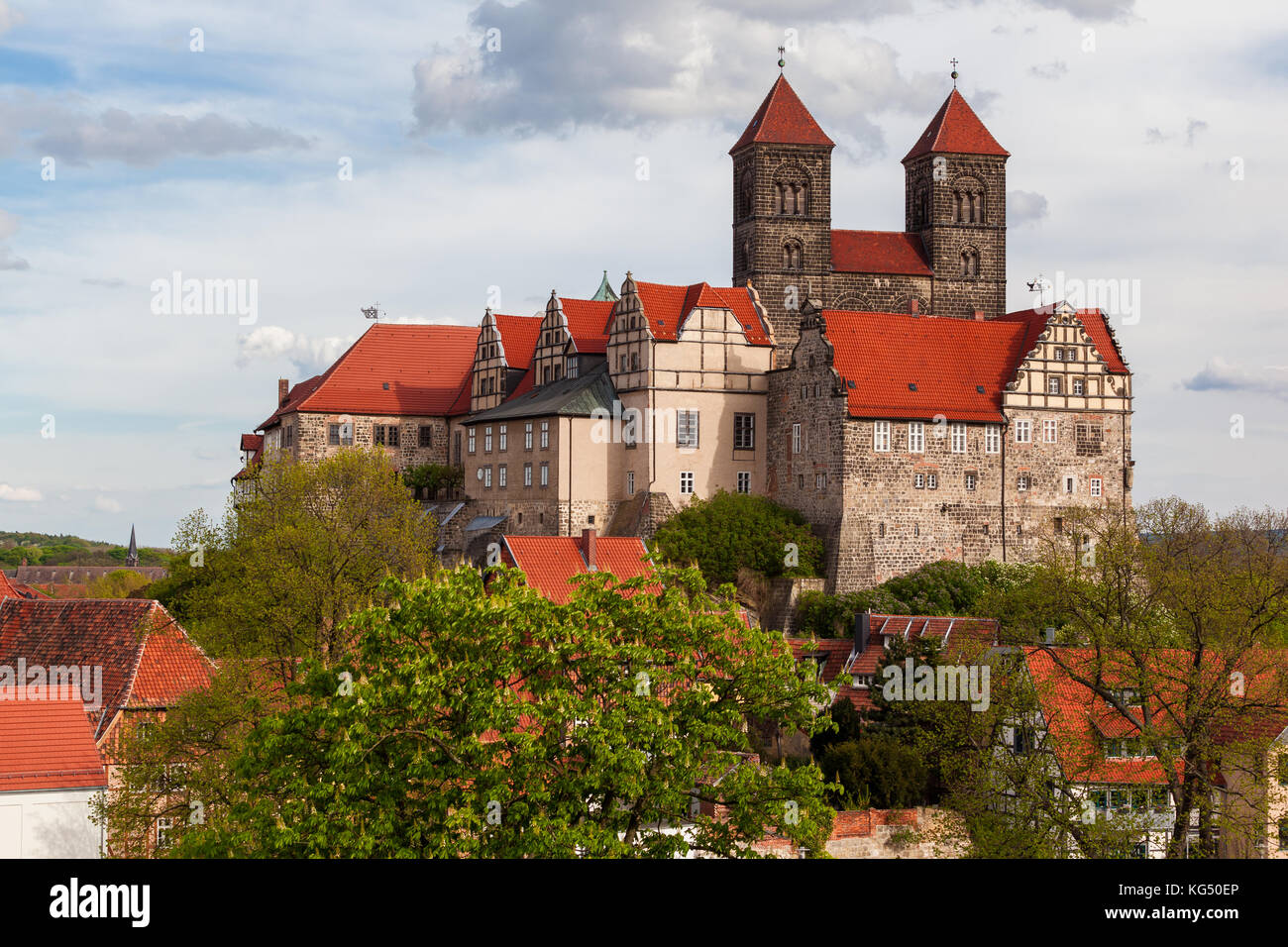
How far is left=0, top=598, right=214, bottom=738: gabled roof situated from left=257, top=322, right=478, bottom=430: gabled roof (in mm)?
30086

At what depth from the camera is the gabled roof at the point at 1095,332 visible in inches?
2308

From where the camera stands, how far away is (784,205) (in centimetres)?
6725

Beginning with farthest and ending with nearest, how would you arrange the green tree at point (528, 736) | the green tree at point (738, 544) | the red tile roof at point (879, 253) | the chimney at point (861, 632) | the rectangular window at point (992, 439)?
the red tile roof at point (879, 253) < the rectangular window at point (992, 439) < the green tree at point (738, 544) < the chimney at point (861, 632) < the green tree at point (528, 736)

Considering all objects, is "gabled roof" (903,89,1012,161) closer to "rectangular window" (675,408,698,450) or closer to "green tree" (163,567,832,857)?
"rectangular window" (675,408,698,450)

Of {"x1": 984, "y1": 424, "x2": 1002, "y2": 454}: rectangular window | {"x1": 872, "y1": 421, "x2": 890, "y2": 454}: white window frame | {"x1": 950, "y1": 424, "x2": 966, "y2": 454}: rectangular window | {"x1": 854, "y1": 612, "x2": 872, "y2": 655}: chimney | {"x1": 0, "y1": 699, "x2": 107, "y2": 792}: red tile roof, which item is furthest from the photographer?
{"x1": 984, "y1": 424, "x2": 1002, "y2": 454}: rectangular window

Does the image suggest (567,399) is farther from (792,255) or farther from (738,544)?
(792,255)

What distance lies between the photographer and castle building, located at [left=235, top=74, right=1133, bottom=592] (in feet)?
179

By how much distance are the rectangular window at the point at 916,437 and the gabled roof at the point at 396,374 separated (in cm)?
2648

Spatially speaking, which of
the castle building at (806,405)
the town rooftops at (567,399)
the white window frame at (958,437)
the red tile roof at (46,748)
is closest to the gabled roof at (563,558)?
the castle building at (806,405)

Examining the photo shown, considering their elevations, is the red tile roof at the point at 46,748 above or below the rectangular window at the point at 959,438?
below

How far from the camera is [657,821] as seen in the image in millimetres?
19562

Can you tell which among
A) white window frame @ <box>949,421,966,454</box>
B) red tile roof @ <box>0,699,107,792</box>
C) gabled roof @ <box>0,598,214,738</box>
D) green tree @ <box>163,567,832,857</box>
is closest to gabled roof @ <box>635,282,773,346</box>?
white window frame @ <box>949,421,966,454</box>

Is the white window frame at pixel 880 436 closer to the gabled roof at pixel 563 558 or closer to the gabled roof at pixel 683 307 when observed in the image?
the gabled roof at pixel 683 307
